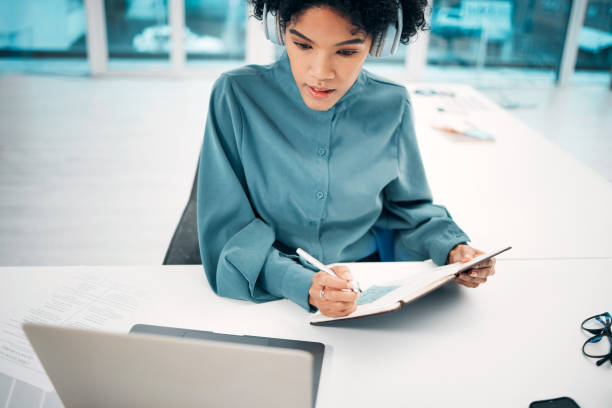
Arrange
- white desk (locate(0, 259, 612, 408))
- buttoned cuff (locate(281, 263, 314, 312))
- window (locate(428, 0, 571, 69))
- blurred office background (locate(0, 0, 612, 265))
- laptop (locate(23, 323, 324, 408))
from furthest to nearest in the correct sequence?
window (locate(428, 0, 571, 69)) < blurred office background (locate(0, 0, 612, 265)) < buttoned cuff (locate(281, 263, 314, 312)) < white desk (locate(0, 259, 612, 408)) < laptop (locate(23, 323, 324, 408))

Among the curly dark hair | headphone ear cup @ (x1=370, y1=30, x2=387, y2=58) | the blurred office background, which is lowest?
the blurred office background

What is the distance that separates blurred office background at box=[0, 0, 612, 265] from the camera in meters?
3.14

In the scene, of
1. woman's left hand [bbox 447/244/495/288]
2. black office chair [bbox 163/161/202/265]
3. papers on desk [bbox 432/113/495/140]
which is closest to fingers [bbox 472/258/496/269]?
woman's left hand [bbox 447/244/495/288]

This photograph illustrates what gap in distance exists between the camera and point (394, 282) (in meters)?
1.09

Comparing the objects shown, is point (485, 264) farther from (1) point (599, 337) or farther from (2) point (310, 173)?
(2) point (310, 173)

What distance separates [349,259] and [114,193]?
6.96 feet

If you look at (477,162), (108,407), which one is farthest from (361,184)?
(477,162)

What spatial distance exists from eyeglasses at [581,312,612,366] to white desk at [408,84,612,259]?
0.90 feet

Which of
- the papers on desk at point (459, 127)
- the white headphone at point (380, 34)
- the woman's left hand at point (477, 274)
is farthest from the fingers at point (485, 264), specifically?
the papers on desk at point (459, 127)

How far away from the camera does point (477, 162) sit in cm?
189

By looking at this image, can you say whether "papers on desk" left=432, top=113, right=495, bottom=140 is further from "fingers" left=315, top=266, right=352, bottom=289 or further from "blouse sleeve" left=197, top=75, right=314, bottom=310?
"fingers" left=315, top=266, right=352, bottom=289

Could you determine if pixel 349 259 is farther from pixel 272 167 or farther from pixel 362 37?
pixel 362 37

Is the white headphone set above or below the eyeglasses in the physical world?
above

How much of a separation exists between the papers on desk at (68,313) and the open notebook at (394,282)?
368 millimetres
